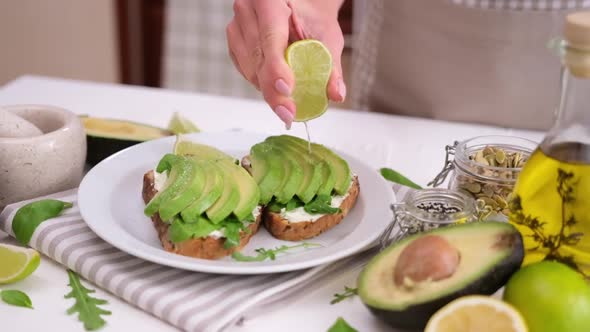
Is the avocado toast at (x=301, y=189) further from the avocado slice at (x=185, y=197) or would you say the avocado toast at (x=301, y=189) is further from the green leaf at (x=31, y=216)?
the green leaf at (x=31, y=216)

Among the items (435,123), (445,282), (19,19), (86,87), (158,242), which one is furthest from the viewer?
(19,19)

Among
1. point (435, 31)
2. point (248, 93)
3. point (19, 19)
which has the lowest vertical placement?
point (248, 93)

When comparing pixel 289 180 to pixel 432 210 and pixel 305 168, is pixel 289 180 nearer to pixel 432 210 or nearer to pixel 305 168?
pixel 305 168

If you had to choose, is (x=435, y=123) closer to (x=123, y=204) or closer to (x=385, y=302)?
(x=123, y=204)

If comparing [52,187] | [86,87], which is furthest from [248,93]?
[52,187]

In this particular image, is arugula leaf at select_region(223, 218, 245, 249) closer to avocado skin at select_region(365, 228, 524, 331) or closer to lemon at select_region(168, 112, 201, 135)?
avocado skin at select_region(365, 228, 524, 331)

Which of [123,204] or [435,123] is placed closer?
[123,204]

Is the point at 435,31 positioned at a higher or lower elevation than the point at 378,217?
higher
